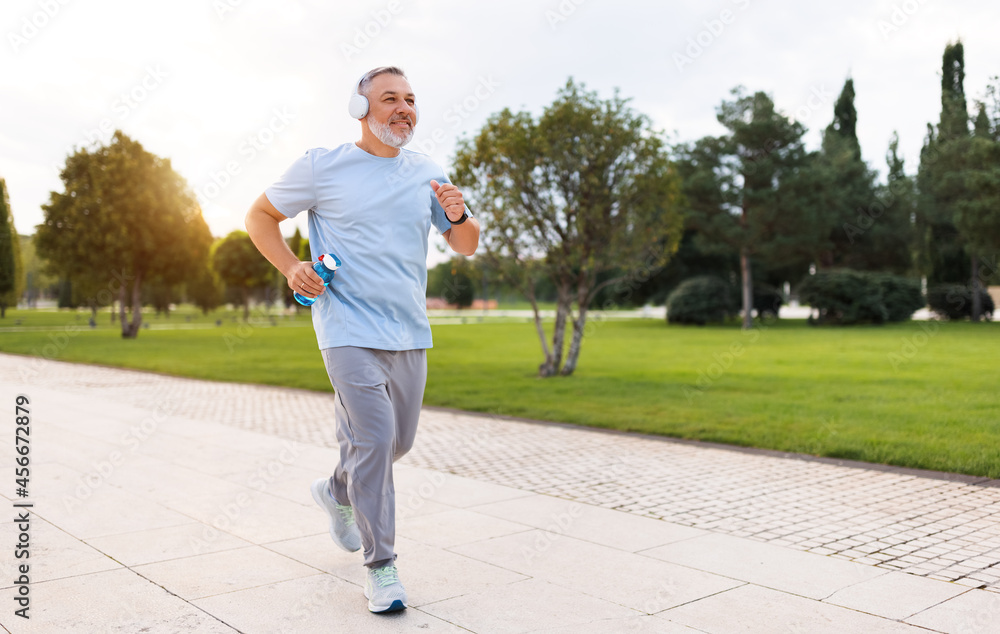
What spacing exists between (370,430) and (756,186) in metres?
37.0

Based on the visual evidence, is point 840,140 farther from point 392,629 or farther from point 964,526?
point 392,629

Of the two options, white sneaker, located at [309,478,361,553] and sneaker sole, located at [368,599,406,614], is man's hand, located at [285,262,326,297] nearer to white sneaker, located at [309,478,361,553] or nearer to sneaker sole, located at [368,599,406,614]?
white sneaker, located at [309,478,361,553]

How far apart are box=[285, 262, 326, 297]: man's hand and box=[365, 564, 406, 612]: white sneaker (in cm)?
117

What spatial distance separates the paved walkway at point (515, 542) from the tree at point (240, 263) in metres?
47.0

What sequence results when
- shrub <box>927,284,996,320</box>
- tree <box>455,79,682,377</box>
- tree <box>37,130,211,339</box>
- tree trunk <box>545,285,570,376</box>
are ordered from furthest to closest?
shrub <box>927,284,996,320</box>
tree <box>37,130,211,339</box>
tree trunk <box>545,285,570,376</box>
tree <box>455,79,682,377</box>

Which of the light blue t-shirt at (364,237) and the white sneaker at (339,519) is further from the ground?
the light blue t-shirt at (364,237)

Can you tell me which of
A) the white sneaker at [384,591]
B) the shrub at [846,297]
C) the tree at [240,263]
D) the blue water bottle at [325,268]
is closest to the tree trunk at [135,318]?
the tree at [240,263]

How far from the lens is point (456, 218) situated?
3.49 metres

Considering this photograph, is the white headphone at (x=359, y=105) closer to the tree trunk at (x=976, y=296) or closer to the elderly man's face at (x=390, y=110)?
the elderly man's face at (x=390, y=110)

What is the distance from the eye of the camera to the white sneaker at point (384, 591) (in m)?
3.21

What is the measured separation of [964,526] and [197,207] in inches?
1346

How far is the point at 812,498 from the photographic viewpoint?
18.5ft

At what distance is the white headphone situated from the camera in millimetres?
3400

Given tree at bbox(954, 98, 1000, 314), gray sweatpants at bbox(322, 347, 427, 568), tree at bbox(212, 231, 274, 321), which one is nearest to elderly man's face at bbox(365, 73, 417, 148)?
gray sweatpants at bbox(322, 347, 427, 568)
